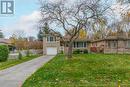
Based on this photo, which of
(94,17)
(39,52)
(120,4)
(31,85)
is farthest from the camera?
(39,52)

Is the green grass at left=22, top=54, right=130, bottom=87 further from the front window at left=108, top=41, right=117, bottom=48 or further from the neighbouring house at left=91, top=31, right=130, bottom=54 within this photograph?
the front window at left=108, top=41, right=117, bottom=48

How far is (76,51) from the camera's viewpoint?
66562mm

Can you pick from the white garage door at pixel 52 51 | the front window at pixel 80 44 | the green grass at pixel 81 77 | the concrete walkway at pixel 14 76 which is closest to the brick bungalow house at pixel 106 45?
the white garage door at pixel 52 51

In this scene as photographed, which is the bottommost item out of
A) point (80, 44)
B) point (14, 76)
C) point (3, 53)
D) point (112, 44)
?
point (14, 76)

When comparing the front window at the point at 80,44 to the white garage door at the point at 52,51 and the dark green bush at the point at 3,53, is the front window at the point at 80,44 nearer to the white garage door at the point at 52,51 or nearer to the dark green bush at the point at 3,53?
the white garage door at the point at 52,51

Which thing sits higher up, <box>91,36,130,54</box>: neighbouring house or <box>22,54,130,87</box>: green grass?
<box>91,36,130,54</box>: neighbouring house

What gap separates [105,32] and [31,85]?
8275 centimetres

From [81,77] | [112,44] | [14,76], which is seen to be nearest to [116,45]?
[112,44]

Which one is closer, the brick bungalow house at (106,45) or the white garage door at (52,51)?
the brick bungalow house at (106,45)

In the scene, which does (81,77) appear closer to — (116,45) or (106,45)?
(116,45)

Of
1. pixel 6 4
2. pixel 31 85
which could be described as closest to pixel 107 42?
pixel 6 4

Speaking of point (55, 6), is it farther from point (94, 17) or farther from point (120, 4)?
point (120, 4)

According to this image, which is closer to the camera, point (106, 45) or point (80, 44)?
point (106, 45)

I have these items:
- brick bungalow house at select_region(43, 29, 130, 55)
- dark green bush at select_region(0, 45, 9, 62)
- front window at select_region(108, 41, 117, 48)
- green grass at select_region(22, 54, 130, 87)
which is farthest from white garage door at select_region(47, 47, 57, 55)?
green grass at select_region(22, 54, 130, 87)
